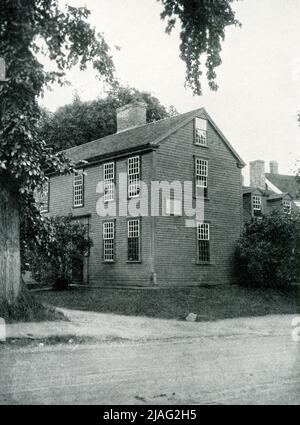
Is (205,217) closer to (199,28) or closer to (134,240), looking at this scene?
(134,240)

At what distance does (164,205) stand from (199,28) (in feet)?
43.2

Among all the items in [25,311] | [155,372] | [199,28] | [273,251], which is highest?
[199,28]

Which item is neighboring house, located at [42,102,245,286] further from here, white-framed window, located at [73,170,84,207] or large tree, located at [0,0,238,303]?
large tree, located at [0,0,238,303]

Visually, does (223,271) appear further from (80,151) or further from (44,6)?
(44,6)

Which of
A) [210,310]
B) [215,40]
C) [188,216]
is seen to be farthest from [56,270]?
[215,40]

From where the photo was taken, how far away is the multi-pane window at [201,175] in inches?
1000

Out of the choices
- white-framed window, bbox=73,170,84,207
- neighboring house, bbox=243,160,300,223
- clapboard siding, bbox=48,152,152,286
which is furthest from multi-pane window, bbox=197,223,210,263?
white-framed window, bbox=73,170,84,207

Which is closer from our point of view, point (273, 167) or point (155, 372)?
point (155, 372)

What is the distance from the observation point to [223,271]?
26.0 meters

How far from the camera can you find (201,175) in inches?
1009

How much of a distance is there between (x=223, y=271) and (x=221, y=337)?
1320 centimetres

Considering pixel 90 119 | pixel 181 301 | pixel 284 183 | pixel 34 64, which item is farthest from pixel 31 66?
pixel 284 183

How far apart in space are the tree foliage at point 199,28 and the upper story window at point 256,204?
2188cm

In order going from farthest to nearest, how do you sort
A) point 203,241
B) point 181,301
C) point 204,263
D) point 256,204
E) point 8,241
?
point 256,204
point 203,241
point 204,263
point 181,301
point 8,241
